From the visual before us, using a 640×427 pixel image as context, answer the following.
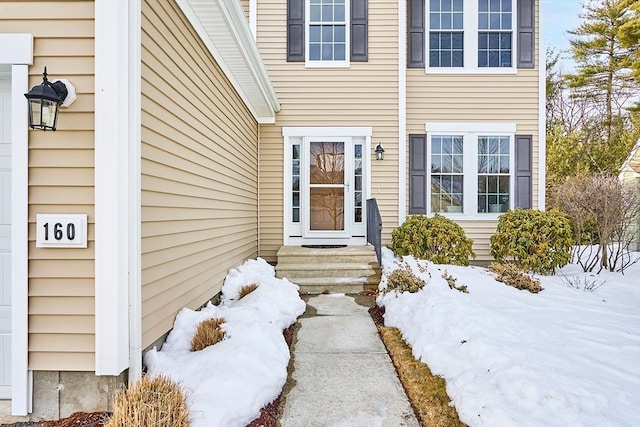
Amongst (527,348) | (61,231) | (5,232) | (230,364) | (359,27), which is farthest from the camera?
(359,27)

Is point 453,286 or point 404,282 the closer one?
point 404,282

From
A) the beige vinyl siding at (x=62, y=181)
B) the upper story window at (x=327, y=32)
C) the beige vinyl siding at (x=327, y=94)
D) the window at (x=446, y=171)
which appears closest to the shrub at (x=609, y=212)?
the window at (x=446, y=171)

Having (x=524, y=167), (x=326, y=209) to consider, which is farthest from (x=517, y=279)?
(x=326, y=209)

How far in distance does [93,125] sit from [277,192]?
4937 mm

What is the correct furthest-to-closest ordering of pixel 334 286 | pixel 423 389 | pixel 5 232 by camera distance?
pixel 334 286 → pixel 423 389 → pixel 5 232

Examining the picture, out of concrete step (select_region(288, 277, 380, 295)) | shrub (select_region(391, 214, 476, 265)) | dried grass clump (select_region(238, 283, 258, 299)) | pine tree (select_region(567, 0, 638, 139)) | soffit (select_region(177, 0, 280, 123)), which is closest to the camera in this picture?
soffit (select_region(177, 0, 280, 123))

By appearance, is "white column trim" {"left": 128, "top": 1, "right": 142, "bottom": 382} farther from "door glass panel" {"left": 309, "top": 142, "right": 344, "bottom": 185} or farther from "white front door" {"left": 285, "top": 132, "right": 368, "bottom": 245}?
"door glass panel" {"left": 309, "top": 142, "right": 344, "bottom": 185}

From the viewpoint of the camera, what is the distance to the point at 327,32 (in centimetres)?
724

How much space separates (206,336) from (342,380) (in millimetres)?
1047

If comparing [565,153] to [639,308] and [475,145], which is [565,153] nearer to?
[475,145]

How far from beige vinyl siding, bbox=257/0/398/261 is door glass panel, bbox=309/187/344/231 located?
23.7 inches

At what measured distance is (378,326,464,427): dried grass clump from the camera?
2348 millimetres

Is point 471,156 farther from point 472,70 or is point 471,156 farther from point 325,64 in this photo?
point 325,64

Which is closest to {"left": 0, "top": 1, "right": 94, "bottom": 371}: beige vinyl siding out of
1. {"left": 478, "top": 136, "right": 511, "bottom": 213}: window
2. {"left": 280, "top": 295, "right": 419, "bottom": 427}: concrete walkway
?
Result: {"left": 280, "top": 295, "right": 419, "bottom": 427}: concrete walkway
